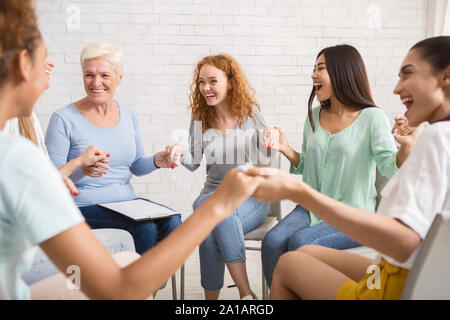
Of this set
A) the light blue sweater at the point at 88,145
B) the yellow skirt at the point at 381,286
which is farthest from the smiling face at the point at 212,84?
the yellow skirt at the point at 381,286

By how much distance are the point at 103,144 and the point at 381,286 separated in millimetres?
1557

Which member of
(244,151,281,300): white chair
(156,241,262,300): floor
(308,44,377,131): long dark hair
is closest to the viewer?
(308,44,377,131): long dark hair

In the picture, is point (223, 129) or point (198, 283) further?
point (198, 283)

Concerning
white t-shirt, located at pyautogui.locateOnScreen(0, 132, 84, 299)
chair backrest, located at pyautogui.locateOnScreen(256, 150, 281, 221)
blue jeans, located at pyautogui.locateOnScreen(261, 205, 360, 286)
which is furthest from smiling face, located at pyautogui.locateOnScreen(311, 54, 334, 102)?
white t-shirt, located at pyautogui.locateOnScreen(0, 132, 84, 299)

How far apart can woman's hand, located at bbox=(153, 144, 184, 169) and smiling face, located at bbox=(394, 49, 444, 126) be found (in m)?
1.19

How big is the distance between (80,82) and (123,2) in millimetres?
844

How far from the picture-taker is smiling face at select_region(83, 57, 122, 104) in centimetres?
211

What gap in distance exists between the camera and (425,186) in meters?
0.94

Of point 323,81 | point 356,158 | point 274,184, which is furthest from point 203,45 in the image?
point 274,184

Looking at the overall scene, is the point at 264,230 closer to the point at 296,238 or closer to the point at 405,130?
the point at 296,238

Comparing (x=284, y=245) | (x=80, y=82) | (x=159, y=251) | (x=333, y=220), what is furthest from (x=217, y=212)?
(x=80, y=82)

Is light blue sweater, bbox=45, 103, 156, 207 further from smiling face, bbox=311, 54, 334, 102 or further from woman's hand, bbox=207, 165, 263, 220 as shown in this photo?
woman's hand, bbox=207, 165, 263, 220

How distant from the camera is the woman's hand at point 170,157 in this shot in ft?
6.85

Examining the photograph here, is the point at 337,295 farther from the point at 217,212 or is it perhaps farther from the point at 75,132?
the point at 75,132
